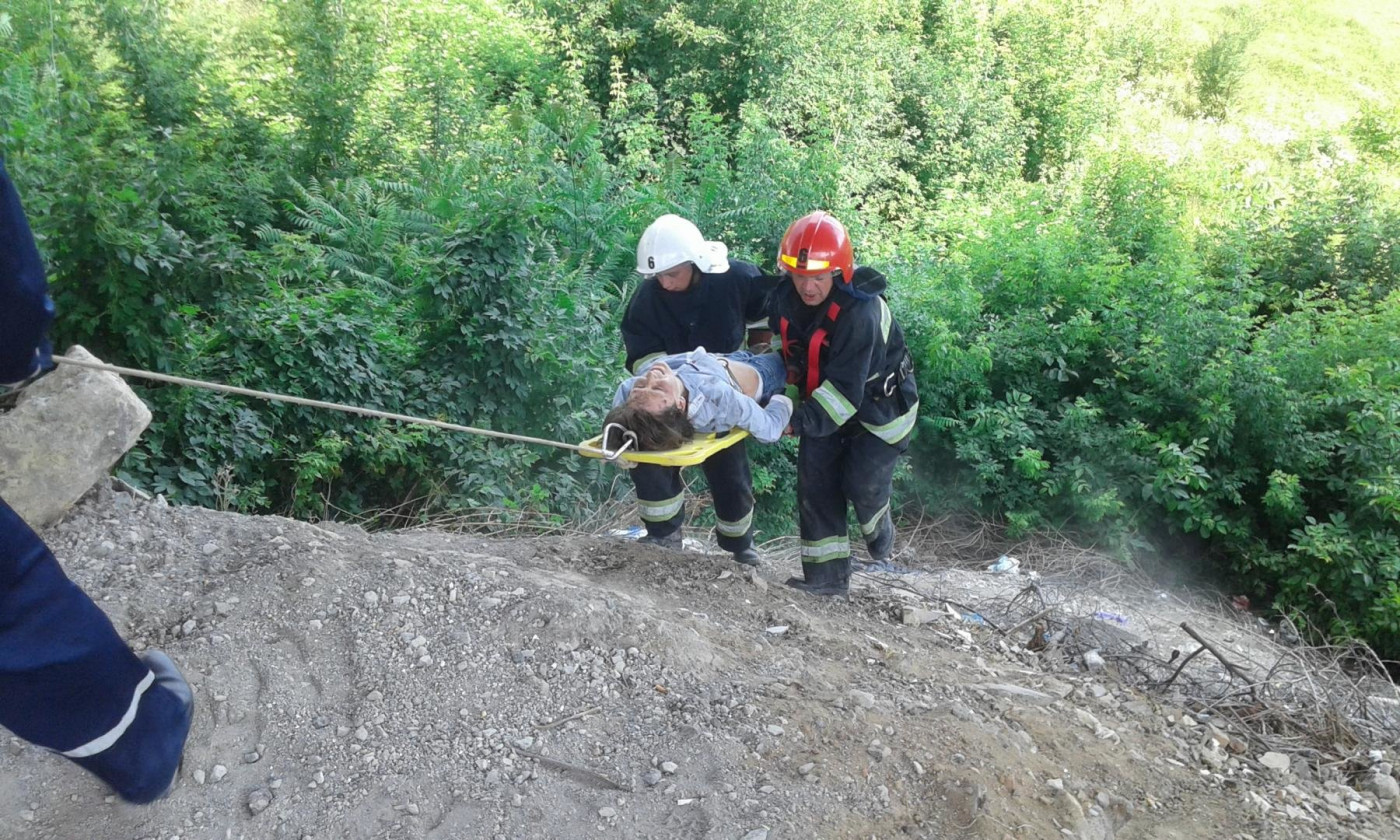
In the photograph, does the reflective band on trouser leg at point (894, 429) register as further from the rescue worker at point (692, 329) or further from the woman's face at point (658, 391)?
the woman's face at point (658, 391)

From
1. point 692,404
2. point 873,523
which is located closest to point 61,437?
point 692,404

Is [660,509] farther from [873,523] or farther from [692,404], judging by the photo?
[873,523]

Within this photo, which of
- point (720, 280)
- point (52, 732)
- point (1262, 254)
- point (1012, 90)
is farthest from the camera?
point (1012, 90)

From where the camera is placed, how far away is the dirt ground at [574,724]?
281 centimetres

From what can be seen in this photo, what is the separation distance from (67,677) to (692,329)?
336 centimetres

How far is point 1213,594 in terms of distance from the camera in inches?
331

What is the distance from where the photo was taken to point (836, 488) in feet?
17.1

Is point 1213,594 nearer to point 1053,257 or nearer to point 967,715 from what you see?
point 1053,257

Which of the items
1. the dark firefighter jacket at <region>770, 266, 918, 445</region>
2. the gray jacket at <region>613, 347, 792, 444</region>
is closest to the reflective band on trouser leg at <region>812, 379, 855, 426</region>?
the dark firefighter jacket at <region>770, 266, 918, 445</region>

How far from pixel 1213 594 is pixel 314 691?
25.5 ft

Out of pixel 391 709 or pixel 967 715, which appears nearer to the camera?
pixel 391 709

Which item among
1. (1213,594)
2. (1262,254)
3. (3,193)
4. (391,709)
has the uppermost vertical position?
(3,193)

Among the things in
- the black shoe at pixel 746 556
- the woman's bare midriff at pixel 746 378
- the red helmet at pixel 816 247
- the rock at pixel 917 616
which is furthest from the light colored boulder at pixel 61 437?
the rock at pixel 917 616

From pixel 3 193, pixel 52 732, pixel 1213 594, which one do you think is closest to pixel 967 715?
pixel 52 732
